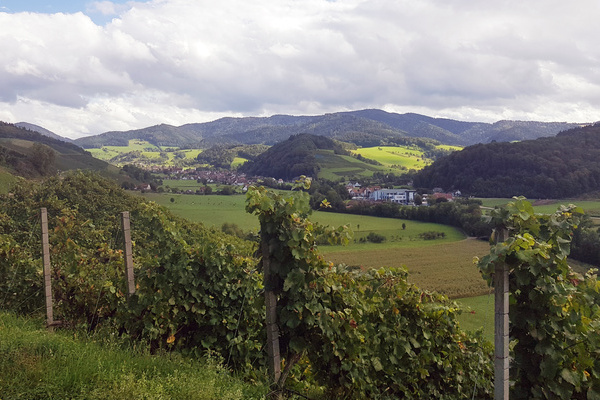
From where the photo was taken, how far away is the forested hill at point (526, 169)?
8419 centimetres

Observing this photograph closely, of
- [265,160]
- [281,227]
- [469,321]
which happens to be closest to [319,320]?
[281,227]

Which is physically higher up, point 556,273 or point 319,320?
point 556,273

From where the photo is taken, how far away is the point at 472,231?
190 ft

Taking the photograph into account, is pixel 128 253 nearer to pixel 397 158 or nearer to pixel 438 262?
pixel 438 262

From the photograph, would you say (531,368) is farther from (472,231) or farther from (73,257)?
(472,231)

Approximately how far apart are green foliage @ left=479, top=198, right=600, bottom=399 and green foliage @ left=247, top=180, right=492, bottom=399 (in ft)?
5.29

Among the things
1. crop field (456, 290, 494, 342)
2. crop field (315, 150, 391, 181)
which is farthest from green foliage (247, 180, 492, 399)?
crop field (315, 150, 391, 181)

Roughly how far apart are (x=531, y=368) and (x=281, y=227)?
3485mm

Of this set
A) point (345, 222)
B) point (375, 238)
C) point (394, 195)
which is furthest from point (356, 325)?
point (394, 195)

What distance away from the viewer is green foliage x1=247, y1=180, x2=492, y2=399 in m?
5.09

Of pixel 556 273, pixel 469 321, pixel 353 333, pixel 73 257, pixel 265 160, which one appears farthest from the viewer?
pixel 265 160

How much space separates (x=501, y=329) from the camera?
13.2 ft

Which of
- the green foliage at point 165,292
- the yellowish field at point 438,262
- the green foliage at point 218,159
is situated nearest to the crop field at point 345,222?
the yellowish field at point 438,262

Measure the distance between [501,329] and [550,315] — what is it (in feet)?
4.06
